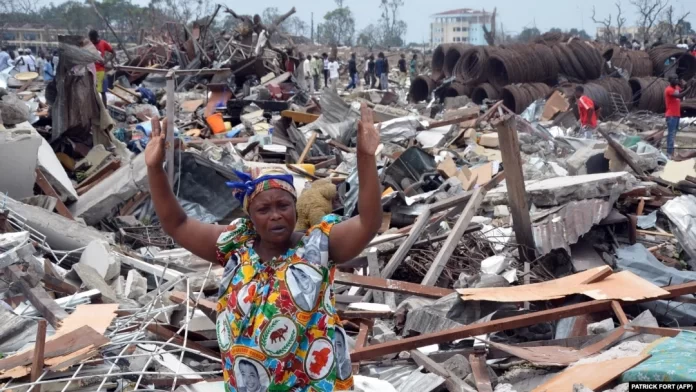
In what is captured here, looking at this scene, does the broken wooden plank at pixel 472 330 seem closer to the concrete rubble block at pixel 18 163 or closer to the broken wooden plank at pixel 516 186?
the broken wooden plank at pixel 516 186

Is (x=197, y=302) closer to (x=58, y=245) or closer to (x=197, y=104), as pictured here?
(x=58, y=245)

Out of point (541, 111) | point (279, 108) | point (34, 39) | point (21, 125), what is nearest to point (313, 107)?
point (279, 108)

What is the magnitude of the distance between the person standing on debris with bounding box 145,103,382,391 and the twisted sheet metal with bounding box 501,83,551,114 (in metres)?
15.1

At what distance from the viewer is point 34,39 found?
174ft

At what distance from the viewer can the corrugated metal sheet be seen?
594 centimetres

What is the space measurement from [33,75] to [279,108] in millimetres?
6545

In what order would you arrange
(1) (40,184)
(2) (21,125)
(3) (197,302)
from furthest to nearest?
(2) (21,125) < (1) (40,184) < (3) (197,302)

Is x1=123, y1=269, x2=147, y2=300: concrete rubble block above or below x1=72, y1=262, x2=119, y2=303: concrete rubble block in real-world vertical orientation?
below

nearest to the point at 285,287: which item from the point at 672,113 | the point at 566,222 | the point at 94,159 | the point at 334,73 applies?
the point at 566,222

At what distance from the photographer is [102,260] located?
549cm

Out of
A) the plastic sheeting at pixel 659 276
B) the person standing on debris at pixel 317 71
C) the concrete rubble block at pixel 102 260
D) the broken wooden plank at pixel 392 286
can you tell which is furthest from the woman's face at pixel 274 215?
the person standing on debris at pixel 317 71

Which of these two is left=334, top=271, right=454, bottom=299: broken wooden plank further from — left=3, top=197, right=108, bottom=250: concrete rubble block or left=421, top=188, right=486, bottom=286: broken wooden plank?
left=3, top=197, right=108, bottom=250: concrete rubble block

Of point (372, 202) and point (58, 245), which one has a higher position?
point (372, 202)

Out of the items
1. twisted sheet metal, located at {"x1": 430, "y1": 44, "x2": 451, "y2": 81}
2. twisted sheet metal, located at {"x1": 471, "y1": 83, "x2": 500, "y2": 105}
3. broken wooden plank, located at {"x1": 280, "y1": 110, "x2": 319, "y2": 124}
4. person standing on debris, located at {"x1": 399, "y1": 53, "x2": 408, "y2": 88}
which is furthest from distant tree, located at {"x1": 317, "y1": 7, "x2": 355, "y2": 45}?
Result: broken wooden plank, located at {"x1": 280, "y1": 110, "x2": 319, "y2": 124}
